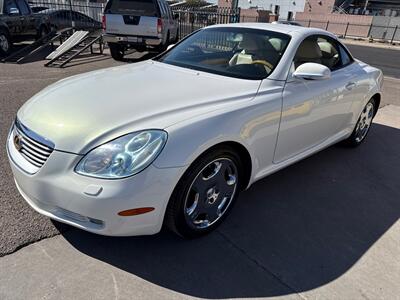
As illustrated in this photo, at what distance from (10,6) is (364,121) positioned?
34.8 ft

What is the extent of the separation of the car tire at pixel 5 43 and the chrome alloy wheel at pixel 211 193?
32.6 ft

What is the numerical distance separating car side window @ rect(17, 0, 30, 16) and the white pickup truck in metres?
3.07

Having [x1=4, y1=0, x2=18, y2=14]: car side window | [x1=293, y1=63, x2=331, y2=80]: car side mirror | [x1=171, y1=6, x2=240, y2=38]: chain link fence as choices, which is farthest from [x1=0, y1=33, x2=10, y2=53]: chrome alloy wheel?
[x1=293, y1=63, x2=331, y2=80]: car side mirror

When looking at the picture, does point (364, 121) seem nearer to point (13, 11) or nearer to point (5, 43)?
point (5, 43)

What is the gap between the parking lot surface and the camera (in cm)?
228

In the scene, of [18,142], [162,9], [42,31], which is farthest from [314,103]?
[42,31]

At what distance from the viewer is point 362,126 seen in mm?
4773

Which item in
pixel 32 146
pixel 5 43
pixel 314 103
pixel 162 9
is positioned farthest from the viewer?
pixel 162 9

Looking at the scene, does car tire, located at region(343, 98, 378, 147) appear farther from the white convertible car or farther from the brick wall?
the brick wall

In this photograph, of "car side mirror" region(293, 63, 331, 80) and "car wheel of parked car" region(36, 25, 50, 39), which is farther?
"car wheel of parked car" region(36, 25, 50, 39)

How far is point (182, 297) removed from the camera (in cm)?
222

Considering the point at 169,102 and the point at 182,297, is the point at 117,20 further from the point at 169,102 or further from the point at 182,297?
the point at 182,297

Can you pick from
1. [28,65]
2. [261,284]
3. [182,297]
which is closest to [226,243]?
[261,284]

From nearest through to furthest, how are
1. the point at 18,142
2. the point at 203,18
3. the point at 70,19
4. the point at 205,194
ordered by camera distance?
1. the point at 18,142
2. the point at 205,194
3. the point at 203,18
4. the point at 70,19
